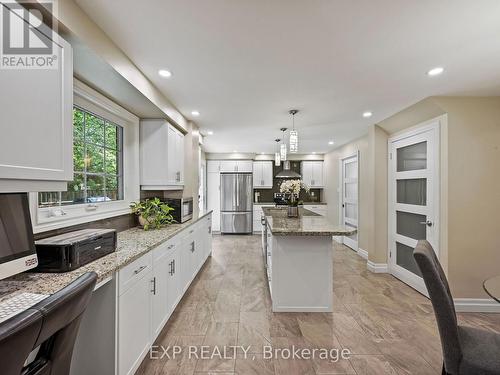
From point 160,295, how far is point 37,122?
1609 mm

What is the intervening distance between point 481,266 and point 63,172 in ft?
13.2

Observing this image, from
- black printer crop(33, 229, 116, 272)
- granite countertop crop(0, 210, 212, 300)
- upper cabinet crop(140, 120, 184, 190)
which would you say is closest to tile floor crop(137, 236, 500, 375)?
granite countertop crop(0, 210, 212, 300)

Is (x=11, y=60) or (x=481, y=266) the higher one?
(x=11, y=60)

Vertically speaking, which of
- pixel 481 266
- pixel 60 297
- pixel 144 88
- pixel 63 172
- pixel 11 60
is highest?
pixel 144 88

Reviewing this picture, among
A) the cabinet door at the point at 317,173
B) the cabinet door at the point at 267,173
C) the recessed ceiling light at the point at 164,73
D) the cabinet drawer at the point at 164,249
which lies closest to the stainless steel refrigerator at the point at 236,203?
the cabinet door at the point at 267,173

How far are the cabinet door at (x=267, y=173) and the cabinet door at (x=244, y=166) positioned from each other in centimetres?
44

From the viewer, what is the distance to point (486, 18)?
5.07ft

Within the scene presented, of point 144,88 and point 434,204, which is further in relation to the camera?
point 434,204

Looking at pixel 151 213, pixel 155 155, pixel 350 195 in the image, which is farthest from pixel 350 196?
pixel 151 213

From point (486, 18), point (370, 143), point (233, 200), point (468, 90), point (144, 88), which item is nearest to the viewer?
point (486, 18)

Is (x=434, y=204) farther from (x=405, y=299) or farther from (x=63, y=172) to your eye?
(x=63, y=172)

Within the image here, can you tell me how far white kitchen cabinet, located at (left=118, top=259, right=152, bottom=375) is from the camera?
5.01 ft

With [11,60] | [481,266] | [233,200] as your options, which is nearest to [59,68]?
[11,60]

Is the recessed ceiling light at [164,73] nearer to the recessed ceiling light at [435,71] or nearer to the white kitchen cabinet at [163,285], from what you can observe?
the white kitchen cabinet at [163,285]
